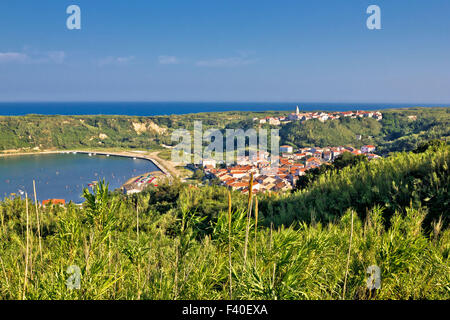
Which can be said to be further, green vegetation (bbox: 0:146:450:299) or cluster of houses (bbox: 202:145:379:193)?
cluster of houses (bbox: 202:145:379:193)

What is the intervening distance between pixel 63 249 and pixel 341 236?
2476mm

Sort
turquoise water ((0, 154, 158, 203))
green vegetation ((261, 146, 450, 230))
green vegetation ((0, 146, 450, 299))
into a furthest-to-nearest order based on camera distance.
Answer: turquoise water ((0, 154, 158, 203))
green vegetation ((261, 146, 450, 230))
green vegetation ((0, 146, 450, 299))

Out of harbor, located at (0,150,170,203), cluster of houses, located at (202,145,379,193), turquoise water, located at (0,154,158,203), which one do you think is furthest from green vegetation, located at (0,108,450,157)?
cluster of houses, located at (202,145,379,193)

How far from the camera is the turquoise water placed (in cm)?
3528

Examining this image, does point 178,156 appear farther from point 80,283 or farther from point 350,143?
point 80,283

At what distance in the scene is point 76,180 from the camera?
132 ft

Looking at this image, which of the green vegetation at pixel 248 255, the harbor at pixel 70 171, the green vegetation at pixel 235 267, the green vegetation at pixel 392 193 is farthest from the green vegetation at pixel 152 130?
the green vegetation at pixel 235 267

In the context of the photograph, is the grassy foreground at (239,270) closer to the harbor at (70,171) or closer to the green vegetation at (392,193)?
Answer: the green vegetation at (392,193)

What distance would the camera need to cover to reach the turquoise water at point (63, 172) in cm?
3528

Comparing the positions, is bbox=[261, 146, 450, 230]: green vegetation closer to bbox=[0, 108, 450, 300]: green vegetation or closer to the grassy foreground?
bbox=[0, 108, 450, 300]: green vegetation

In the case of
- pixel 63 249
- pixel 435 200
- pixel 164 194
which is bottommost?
pixel 164 194

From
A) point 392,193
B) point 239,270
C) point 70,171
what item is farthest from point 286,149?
point 239,270
